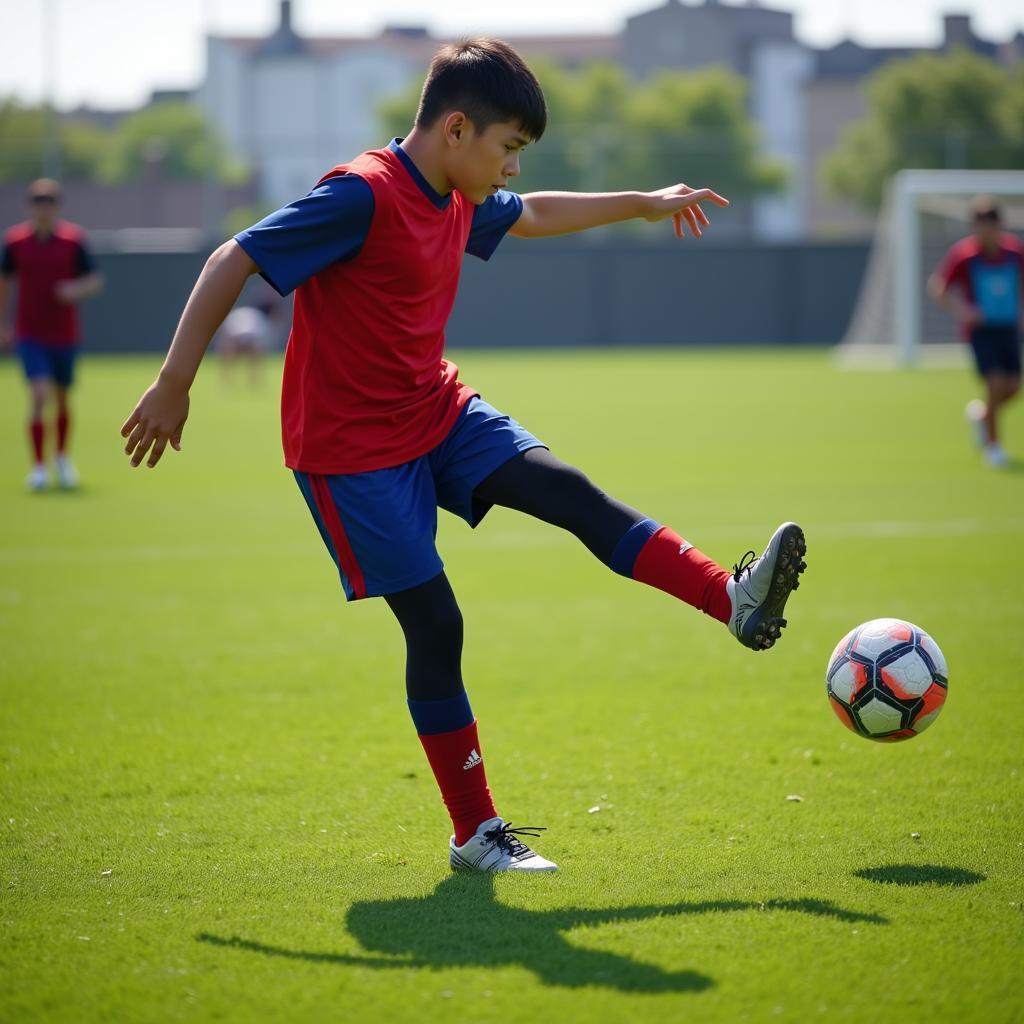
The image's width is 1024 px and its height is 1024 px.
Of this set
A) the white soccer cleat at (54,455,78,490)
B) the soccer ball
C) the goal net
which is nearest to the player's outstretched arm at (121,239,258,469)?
the soccer ball

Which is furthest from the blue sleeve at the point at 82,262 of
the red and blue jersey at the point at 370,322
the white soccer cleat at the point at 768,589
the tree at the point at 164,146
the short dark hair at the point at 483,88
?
the tree at the point at 164,146

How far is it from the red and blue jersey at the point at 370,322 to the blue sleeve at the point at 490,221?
1.12 feet

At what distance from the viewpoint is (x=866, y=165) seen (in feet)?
160

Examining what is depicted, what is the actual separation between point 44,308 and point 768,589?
10.6 metres

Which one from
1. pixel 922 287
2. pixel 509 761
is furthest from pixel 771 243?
pixel 509 761

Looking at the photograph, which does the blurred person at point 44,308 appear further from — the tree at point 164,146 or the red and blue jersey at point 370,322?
the tree at point 164,146

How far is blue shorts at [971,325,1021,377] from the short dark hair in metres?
10.6

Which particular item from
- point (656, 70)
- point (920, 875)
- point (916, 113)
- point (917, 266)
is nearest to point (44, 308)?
point (920, 875)

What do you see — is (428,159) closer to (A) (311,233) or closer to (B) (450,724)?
(A) (311,233)

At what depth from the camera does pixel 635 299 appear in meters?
39.5

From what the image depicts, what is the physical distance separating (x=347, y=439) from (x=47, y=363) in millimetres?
9921

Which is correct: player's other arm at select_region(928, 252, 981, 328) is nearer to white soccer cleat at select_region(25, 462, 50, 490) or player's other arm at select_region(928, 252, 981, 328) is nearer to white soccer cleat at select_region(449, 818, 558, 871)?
white soccer cleat at select_region(25, 462, 50, 490)

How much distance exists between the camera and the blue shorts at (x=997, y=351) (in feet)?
44.0

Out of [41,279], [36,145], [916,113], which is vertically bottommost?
[41,279]
